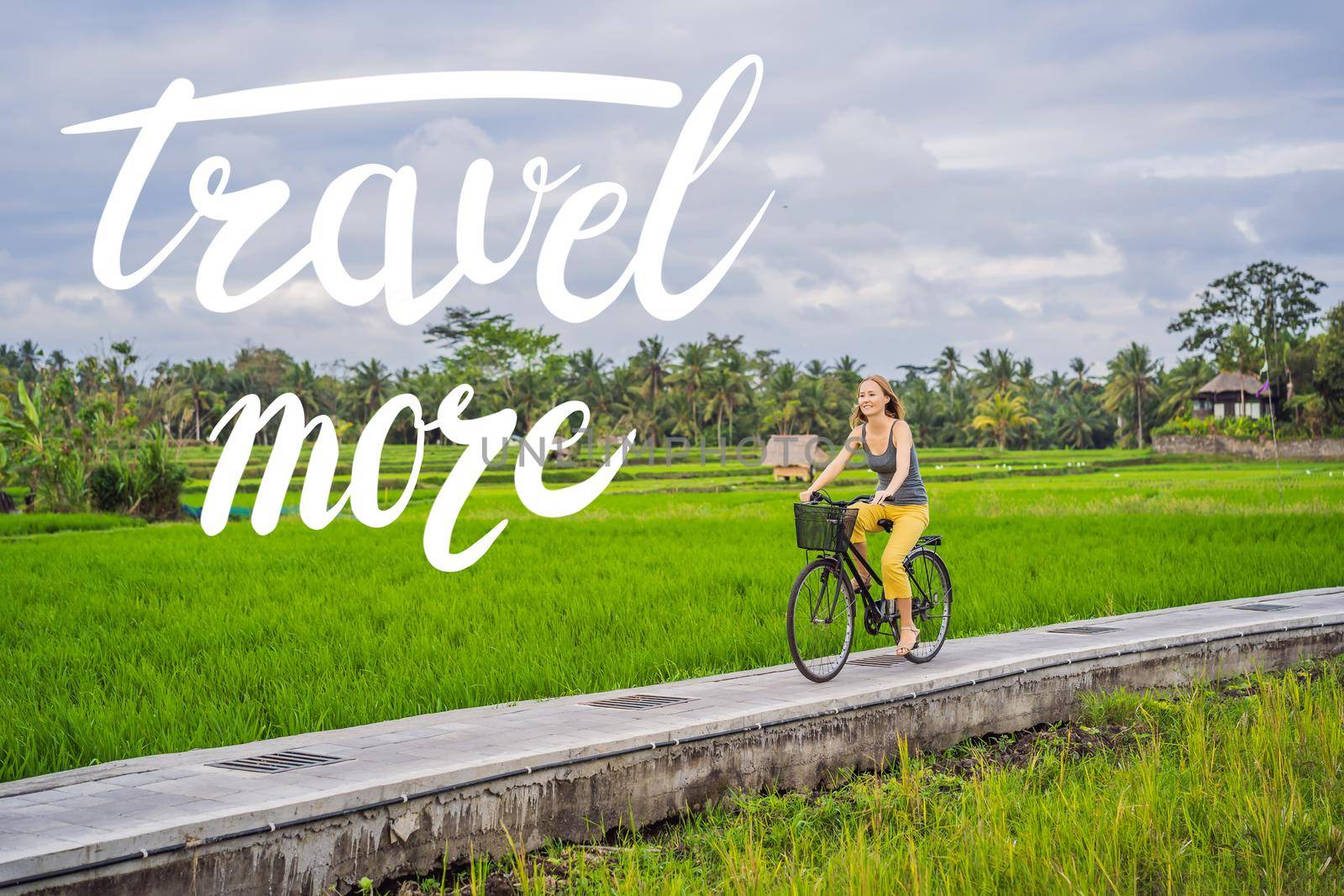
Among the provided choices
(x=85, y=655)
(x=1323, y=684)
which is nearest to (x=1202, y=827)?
(x=1323, y=684)

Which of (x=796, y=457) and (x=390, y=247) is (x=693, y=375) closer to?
(x=796, y=457)

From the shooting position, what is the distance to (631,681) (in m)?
6.38

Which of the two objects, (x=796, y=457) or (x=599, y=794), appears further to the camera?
(x=796, y=457)

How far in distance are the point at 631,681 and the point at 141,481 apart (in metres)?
20.2

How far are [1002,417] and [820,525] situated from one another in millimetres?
70832

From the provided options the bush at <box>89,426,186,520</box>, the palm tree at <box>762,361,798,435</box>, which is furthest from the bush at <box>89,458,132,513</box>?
the palm tree at <box>762,361,798,435</box>

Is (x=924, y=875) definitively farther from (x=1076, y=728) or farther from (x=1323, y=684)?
(x=1323, y=684)

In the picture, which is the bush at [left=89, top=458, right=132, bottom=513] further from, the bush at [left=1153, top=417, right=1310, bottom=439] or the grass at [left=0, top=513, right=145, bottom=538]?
the bush at [left=1153, top=417, right=1310, bottom=439]

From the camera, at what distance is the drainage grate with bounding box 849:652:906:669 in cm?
660

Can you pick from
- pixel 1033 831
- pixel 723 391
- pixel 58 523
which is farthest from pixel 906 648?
pixel 723 391

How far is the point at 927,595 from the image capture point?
22.5 ft

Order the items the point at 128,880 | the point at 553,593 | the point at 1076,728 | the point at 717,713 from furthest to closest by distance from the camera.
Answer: the point at 553,593
the point at 1076,728
the point at 717,713
the point at 128,880

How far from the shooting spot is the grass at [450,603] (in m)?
5.73

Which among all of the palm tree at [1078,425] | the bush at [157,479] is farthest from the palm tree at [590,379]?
the bush at [157,479]
